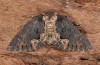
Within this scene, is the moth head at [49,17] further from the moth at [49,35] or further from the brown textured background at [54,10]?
the brown textured background at [54,10]

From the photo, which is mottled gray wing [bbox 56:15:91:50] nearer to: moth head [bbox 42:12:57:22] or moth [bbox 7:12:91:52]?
moth [bbox 7:12:91:52]

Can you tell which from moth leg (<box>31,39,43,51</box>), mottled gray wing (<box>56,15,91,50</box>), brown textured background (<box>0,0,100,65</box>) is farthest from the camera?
brown textured background (<box>0,0,100,65</box>)

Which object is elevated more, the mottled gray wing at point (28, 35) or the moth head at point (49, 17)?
the moth head at point (49, 17)

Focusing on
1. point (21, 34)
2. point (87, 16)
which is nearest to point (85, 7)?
point (87, 16)

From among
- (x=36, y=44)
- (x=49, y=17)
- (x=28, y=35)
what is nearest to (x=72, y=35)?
(x=49, y=17)

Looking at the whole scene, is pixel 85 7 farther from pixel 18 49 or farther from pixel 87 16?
pixel 18 49

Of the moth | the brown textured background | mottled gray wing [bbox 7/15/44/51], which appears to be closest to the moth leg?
the moth

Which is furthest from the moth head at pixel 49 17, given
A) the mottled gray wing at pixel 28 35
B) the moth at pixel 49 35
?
the mottled gray wing at pixel 28 35

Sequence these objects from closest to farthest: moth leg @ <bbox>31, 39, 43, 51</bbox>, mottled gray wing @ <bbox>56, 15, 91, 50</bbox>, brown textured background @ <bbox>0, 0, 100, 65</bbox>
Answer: moth leg @ <bbox>31, 39, 43, 51</bbox> → mottled gray wing @ <bbox>56, 15, 91, 50</bbox> → brown textured background @ <bbox>0, 0, 100, 65</bbox>
